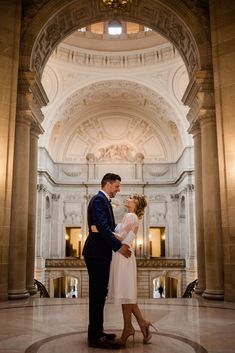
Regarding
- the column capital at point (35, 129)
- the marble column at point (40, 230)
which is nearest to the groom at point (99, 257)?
the column capital at point (35, 129)

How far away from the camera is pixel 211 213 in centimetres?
1112

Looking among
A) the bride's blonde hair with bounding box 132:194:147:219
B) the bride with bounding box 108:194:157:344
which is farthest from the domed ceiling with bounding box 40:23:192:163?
the bride with bounding box 108:194:157:344

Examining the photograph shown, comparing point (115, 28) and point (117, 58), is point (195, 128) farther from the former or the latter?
point (115, 28)

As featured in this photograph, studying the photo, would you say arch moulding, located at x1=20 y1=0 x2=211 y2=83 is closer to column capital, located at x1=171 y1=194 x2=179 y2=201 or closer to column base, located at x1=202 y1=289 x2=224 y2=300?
column base, located at x1=202 y1=289 x2=224 y2=300

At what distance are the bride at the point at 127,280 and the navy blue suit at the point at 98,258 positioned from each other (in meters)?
0.14

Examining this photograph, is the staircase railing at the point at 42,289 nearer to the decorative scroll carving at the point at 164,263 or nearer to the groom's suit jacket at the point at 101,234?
the groom's suit jacket at the point at 101,234

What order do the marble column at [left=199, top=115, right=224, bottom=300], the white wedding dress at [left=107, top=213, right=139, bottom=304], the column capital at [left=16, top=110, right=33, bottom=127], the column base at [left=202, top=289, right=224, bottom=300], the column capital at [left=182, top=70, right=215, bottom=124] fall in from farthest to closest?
the column capital at [left=182, top=70, right=215, bottom=124], the column capital at [left=16, top=110, right=33, bottom=127], the marble column at [left=199, top=115, right=224, bottom=300], the column base at [left=202, top=289, right=224, bottom=300], the white wedding dress at [left=107, top=213, right=139, bottom=304]

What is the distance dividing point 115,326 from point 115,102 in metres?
28.0

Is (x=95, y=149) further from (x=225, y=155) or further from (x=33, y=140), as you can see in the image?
(x=225, y=155)

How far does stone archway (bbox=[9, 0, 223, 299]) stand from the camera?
1109 centimetres

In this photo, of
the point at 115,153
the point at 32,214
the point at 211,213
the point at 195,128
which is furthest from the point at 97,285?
Answer: the point at 115,153

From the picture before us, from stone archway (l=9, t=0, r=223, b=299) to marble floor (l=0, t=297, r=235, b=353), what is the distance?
1.68m

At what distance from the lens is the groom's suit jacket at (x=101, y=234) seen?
5363mm

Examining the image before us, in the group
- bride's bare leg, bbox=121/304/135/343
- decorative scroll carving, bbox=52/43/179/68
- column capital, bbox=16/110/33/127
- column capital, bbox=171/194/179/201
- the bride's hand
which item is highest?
decorative scroll carving, bbox=52/43/179/68
